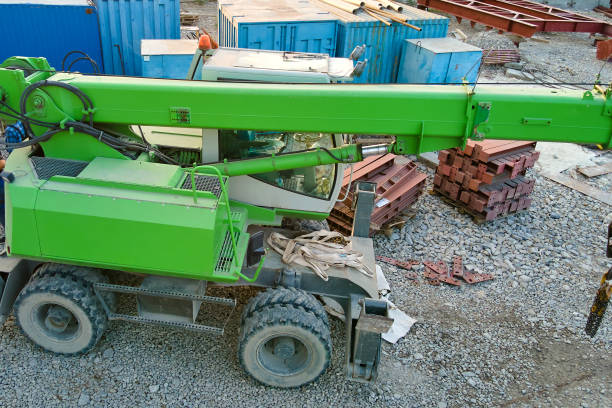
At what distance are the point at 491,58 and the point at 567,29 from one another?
231cm

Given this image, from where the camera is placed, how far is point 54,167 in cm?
525

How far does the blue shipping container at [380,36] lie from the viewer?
1147 centimetres

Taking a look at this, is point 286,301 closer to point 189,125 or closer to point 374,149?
point 374,149

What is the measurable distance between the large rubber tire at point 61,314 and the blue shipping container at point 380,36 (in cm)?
797

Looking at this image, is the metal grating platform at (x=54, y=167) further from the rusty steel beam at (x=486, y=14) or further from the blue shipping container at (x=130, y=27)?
the rusty steel beam at (x=486, y=14)

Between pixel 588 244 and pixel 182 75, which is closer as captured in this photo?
pixel 588 244

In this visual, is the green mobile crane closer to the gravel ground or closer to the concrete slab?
the gravel ground

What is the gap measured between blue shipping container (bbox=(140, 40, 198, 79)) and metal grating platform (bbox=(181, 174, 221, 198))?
4704 millimetres

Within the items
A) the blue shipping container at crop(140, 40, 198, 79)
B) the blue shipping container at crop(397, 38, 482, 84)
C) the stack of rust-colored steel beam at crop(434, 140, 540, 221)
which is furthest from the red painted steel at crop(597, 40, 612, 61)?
the blue shipping container at crop(140, 40, 198, 79)

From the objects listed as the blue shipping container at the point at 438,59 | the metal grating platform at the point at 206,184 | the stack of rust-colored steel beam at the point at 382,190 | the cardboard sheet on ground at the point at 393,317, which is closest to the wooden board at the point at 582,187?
the blue shipping container at the point at 438,59

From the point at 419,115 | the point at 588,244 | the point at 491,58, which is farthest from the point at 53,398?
the point at 491,58

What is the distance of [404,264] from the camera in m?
7.85

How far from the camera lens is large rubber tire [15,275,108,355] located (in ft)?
17.8

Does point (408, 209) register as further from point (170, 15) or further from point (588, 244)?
point (170, 15)
